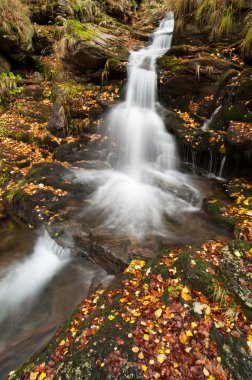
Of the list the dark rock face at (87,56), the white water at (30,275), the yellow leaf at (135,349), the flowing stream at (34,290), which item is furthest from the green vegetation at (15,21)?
the yellow leaf at (135,349)

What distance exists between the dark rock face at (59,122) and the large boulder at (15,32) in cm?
371

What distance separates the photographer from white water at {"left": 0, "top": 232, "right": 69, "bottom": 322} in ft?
13.2

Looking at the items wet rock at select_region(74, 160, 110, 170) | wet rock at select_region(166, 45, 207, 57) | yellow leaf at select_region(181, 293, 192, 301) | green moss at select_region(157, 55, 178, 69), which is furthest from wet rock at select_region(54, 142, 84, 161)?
yellow leaf at select_region(181, 293, 192, 301)

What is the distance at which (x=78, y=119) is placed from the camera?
8.59 m

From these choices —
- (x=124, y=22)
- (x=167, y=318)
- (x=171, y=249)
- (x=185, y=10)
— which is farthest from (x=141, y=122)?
(x=124, y=22)

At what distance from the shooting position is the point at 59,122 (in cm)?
844

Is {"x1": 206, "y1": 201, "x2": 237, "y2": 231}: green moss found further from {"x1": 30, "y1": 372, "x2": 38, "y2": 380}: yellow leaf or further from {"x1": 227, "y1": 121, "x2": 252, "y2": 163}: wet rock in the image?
{"x1": 30, "y1": 372, "x2": 38, "y2": 380}: yellow leaf

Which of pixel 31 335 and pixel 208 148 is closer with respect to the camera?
pixel 31 335

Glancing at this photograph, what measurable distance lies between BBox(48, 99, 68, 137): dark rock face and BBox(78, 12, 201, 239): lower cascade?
4.95 feet

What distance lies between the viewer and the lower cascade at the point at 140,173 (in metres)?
5.47

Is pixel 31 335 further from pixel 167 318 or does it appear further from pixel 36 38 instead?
pixel 36 38

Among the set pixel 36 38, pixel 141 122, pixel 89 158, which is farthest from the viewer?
pixel 36 38

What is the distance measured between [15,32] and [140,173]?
318 inches

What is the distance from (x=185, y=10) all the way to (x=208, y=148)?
5.95 m
